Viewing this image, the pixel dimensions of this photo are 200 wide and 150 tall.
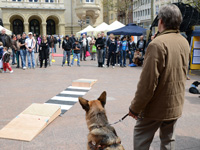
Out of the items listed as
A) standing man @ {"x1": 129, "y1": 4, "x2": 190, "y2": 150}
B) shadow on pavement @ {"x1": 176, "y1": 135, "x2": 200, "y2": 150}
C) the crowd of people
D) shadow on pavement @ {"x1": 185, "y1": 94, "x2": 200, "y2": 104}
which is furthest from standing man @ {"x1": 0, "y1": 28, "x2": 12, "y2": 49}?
standing man @ {"x1": 129, "y1": 4, "x2": 190, "y2": 150}

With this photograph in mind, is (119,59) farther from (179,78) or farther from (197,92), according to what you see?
(179,78)

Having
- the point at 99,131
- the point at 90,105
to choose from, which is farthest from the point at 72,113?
the point at 99,131

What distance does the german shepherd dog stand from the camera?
8.89ft

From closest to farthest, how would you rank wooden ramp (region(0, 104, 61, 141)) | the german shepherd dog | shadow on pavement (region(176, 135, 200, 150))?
1. the german shepherd dog
2. shadow on pavement (region(176, 135, 200, 150))
3. wooden ramp (region(0, 104, 61, 141))

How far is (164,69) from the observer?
2.61m

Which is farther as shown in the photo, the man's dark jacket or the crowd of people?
the man's dark jacket

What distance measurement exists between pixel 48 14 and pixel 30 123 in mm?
52432

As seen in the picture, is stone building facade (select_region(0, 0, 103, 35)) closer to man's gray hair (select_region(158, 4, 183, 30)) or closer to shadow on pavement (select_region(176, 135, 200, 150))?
shadow on pavement (select_region(176, 135, 200, 150))

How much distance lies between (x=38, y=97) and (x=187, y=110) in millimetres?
4472

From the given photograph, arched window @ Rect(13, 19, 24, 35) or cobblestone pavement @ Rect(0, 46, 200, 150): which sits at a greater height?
arched window @ Rect(13, 19, 24, 35)

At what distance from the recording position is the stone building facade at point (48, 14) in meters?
51.8

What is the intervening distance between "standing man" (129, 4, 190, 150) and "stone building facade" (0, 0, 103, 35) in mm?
53242

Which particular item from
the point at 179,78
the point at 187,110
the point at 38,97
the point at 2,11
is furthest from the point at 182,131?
the point at 2,11

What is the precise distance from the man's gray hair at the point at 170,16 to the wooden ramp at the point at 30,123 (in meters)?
3.28
